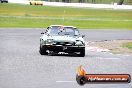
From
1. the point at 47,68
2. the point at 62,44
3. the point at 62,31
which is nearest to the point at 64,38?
the point at 62,44

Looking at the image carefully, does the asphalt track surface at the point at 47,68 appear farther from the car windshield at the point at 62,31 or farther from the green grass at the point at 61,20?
the green grass at the point at 61,20

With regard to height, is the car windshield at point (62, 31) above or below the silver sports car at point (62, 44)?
above

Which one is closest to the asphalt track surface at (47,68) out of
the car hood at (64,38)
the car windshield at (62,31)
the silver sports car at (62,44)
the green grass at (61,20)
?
the silver sports car at (62,44)

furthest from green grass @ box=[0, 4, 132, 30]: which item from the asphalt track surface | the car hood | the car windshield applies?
the asphalt track surface

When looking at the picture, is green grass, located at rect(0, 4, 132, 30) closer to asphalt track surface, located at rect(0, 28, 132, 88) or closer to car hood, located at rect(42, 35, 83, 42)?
car hood, located at rect(42, 35, 83, 42)

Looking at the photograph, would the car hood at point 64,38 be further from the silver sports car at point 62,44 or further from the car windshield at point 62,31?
the car windshield at point 62,31

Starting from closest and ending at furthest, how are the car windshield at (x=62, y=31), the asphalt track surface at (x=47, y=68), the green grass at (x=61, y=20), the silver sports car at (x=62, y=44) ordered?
the asphalt track surface at (x=47, y=68) < the silver sports car at (x=62, y=44) < the car windshield at (x=62, y=31) < the green grass at (x=61, y=20)

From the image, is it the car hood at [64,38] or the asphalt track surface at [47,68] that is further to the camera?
the car hood at [64,38]

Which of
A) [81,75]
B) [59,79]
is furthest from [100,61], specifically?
[81,75]

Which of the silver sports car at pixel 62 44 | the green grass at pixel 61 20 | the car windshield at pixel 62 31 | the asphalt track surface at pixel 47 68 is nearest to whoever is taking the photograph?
the asphalt track surface at pixel 47 68

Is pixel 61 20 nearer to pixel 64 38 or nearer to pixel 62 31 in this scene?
pixel 62 31

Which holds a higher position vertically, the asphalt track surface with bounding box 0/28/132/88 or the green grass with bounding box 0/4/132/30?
the asphalt track surface with bounding box 0/28/132/88

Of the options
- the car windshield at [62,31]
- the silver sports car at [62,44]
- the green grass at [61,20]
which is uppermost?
the car windshield at [62,31]

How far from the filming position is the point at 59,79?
43.5ft
